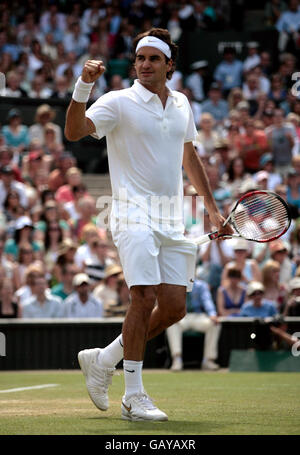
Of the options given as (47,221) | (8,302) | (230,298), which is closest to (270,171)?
(230,298)

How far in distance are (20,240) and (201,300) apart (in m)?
2.60

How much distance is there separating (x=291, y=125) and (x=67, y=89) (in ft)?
13.3

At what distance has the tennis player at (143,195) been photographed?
235 inches

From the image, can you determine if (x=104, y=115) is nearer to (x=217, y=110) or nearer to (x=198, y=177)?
(x=198, y=177)

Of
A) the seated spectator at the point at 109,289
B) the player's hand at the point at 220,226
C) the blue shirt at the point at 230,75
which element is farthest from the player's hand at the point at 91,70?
the blue shirt at the point at 230,75

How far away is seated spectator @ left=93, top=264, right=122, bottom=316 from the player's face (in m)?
6.29

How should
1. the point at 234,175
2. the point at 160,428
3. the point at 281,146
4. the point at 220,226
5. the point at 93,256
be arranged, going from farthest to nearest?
the point at 281,146 < the point at 234,175 < the point at 93,256 < the point at 220,226 < the point at 160,428

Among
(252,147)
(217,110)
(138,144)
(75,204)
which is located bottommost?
(75,204)

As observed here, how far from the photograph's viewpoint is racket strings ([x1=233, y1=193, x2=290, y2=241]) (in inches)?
268

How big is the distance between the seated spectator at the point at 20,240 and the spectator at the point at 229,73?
22.3ft

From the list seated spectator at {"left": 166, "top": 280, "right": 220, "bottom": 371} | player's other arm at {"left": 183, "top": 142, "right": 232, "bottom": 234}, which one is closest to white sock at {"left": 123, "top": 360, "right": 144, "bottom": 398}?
player's other arm at {"left": 183, "top": 142, "right": 232, "bottom": 234}

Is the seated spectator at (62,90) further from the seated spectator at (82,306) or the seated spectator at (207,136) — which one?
the seated spectator at (82,306)

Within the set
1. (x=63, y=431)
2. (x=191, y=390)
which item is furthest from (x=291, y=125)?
(x=63, y=431)

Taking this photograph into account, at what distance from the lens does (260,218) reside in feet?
23.0
